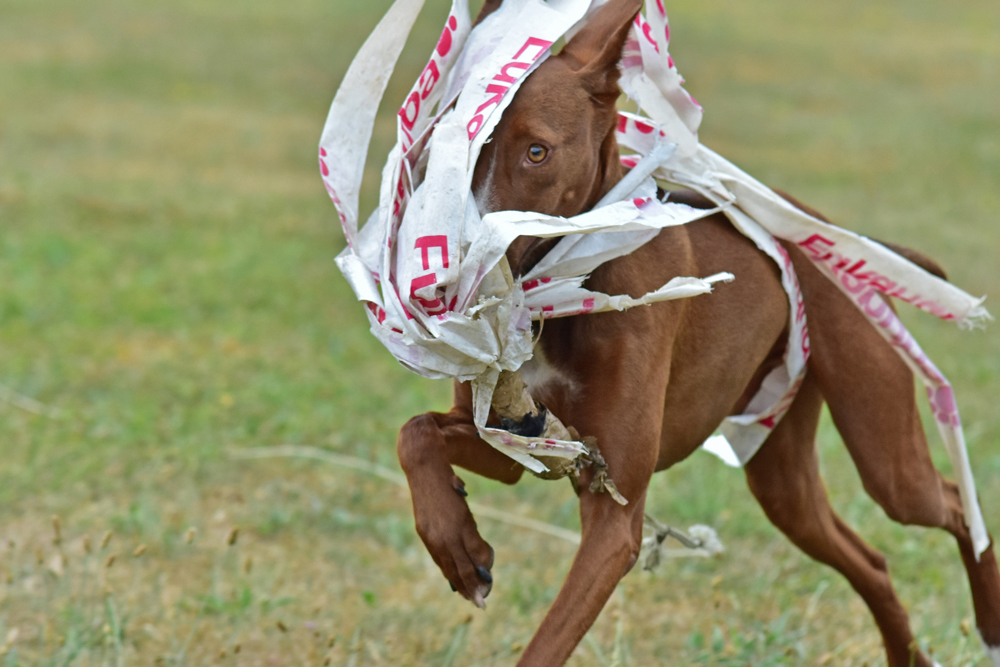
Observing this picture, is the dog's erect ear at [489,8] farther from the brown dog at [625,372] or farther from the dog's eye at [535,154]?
the dog's eye at [535,154]

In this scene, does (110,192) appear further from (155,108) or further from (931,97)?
(931,97)

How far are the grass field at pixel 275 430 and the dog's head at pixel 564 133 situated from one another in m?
1.49

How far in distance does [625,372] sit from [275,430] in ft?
11.4

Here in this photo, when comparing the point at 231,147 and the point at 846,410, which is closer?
the point at 846,410

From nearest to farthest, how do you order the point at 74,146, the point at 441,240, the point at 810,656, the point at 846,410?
1. the point at 441,240
2. the point at 846,410
3. the point at 810,656
4. the point at 74,146

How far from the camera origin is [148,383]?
682cm

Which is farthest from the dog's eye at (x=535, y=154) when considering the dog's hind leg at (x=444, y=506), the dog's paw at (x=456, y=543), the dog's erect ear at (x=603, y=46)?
the dog's paw at (x=456, y=543)

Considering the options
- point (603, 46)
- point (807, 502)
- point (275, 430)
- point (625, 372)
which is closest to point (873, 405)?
point (807, 502)

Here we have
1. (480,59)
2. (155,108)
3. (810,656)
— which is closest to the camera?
(480,59)

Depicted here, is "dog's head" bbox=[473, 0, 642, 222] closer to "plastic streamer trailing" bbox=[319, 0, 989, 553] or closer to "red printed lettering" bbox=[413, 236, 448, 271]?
"plastic streamer trailing" bbox=[319, 0, 989, 553]

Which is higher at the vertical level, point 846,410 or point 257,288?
point 846,410

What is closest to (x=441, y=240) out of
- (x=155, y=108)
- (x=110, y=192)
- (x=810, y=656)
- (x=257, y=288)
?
(x=810, y=656)

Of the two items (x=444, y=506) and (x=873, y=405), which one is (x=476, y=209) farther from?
(x=873, y=405)

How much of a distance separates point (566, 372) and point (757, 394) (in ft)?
3.75
